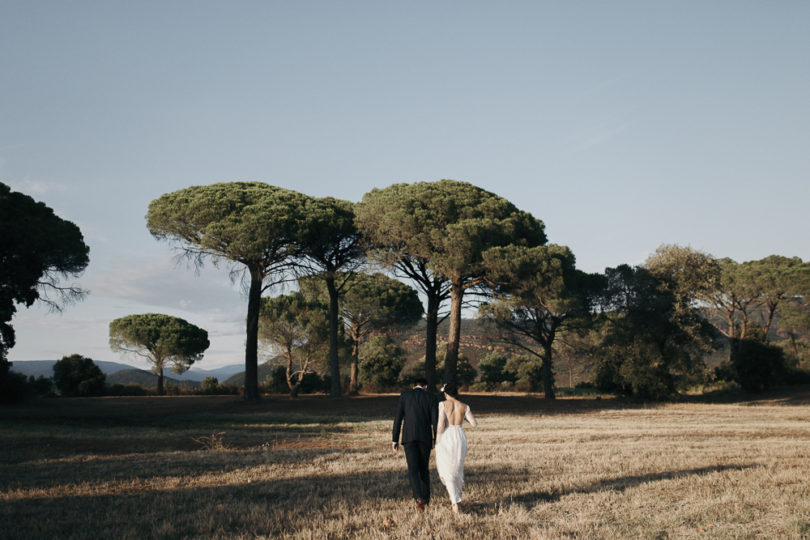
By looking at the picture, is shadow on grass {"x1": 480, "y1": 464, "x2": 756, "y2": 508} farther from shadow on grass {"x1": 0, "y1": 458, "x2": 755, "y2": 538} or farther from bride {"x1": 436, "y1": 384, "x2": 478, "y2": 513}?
bride {"x1": 436, "y1": 384, "x2": 478, "y2": 513}

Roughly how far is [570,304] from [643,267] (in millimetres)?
9028

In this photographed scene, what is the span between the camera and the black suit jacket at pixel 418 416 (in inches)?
274

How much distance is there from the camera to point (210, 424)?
67.7ft

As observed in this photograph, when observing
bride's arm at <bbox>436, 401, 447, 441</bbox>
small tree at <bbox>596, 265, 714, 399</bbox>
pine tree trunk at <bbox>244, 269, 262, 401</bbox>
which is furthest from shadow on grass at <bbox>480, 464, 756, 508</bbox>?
small tree at <bbox>596, 265, 714, 399</bbox>

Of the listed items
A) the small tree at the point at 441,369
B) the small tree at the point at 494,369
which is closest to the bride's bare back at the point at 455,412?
the small tree at the point at 441,369

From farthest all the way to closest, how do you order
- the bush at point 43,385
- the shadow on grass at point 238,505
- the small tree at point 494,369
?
the small tree at point 494,369 → the bush at point 43,385 → the shadow on grass at point 238,505

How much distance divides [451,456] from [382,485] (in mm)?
2276

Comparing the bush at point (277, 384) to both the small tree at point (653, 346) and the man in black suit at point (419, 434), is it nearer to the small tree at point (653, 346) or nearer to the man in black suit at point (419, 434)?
the small tree at point (653, 346)

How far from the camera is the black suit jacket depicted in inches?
274

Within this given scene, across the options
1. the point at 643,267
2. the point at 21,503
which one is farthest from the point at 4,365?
the point at 643,267

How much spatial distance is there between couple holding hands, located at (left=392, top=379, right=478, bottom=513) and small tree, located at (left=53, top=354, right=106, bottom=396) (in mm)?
43692

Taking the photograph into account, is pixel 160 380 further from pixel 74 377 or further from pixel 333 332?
pixel 333 332

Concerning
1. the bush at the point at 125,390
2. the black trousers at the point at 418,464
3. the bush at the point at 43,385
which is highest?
the black trousers at the point at 418,464

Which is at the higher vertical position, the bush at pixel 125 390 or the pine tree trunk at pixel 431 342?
the pine tree trunk at pixel 431 342
